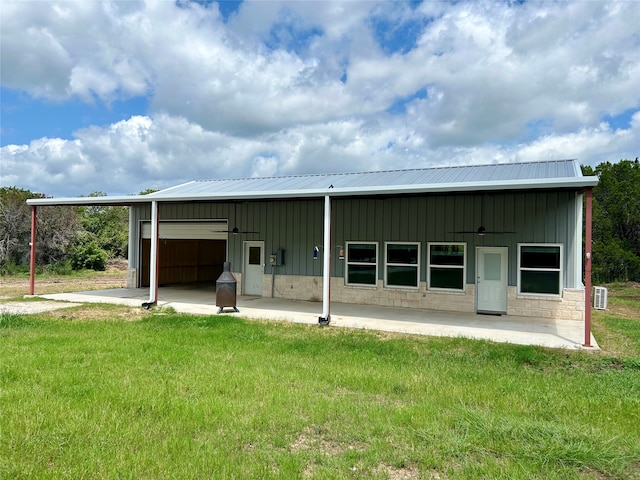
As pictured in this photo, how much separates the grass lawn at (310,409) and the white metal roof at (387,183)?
9.26 ft

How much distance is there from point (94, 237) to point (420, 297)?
65.8ft

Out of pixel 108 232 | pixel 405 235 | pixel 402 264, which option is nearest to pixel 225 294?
pixel 402 264

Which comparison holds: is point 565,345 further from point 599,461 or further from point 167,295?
point 167,295

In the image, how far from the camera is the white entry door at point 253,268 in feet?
46.4

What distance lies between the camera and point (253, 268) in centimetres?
1430

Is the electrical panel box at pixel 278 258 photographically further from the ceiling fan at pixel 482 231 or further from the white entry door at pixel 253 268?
the ceiling fan at pixel 482 231

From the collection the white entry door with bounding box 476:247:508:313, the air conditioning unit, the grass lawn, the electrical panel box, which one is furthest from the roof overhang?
the air conditioning unit

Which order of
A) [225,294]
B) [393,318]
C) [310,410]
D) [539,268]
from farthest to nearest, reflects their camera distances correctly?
[539,268]
[225,294]
[393,318]
[310,410]

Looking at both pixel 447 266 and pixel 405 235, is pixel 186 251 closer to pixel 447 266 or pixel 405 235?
pixel 405 235

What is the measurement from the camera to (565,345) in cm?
765

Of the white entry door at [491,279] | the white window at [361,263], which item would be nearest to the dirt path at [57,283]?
the white window at [361,263]

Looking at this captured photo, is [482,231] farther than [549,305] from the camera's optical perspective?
Yes

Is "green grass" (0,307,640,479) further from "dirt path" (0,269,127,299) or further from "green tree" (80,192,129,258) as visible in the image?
"green tree" (80,192,129,258)

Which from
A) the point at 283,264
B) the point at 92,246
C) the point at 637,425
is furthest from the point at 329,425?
the point at 92,246
